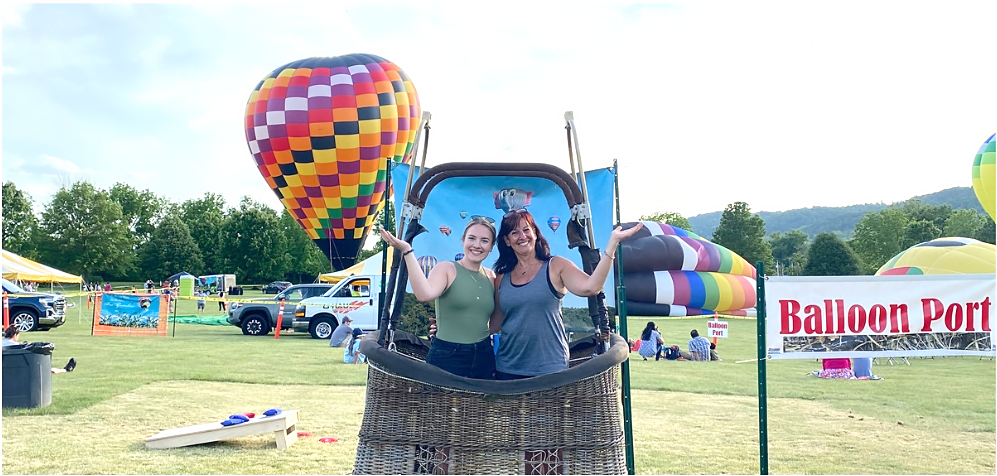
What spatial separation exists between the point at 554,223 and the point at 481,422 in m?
2.52

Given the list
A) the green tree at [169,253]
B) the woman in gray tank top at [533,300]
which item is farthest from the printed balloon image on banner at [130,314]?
the green tree at [169,253]

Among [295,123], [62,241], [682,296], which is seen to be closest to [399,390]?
[295,123]

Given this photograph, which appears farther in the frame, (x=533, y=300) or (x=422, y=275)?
(x=533, y=300)

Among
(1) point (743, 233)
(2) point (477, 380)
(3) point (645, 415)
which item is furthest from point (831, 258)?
(2) point (477, 380)

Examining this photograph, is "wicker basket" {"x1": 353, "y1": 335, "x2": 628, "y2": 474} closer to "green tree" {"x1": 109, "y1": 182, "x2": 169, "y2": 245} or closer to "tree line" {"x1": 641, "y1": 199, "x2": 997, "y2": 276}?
"tree line" {"x1": 641, "y1": 199, "x2": 997, "y2": 276}

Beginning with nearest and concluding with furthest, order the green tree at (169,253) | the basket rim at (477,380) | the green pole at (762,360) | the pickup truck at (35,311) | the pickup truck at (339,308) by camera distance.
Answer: the basket rim at (477,380) → the green pole at (762,360) → the pickup truck at (339,308) → the pickup truck at (35,311) → the green tree at (169,253)

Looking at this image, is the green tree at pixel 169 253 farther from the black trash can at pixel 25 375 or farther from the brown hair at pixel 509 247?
the brown hair at pixel 509 247

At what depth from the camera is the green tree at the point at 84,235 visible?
219 ft

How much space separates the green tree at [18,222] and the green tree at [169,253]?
30.0ft

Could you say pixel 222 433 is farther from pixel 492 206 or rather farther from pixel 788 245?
pixel 788 245

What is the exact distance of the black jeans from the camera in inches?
153

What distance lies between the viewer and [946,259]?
20188 millimetres

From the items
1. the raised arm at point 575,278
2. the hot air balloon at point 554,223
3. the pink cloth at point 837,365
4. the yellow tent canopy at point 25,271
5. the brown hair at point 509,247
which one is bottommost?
the pink cloth at point 837,365

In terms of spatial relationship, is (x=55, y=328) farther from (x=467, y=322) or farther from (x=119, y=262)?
(x=119, y=262)
